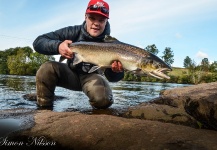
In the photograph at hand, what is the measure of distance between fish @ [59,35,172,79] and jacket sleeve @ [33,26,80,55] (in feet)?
1.39

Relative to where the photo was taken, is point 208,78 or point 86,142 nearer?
point 86,142

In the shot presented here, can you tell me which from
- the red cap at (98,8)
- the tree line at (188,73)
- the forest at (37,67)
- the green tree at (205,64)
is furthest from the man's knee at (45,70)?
the green tree at (205,64)

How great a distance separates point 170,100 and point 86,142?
4751mm

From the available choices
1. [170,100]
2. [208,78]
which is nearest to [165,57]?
[208,78]

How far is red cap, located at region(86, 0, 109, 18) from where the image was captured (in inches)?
218

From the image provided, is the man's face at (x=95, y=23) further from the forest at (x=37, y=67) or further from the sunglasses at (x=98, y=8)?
the forest at (x=37, y=67)

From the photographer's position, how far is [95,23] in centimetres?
581

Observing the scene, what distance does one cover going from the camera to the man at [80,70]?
224 inches

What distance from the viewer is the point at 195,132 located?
299 centimetres

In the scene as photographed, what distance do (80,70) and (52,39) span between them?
1.05 metres

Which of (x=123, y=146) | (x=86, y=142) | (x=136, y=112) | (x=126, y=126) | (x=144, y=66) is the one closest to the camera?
(x=123, y=146)

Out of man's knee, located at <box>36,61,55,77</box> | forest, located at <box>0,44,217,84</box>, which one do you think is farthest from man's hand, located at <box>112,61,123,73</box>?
forest, located at <box>0,44,217,84</box>

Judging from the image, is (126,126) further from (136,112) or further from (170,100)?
(170,100)

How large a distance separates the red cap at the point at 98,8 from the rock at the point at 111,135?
9.25ft
